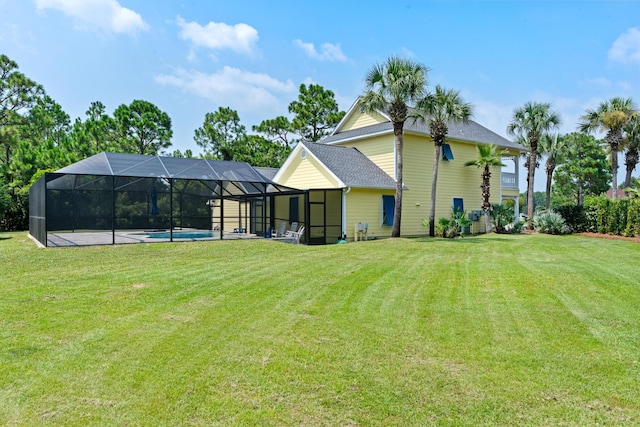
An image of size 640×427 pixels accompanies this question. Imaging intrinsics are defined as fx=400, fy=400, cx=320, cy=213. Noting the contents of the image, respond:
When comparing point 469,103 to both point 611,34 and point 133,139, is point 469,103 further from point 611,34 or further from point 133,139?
point 133,139

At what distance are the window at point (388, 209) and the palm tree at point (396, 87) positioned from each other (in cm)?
168

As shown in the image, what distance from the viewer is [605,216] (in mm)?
17219

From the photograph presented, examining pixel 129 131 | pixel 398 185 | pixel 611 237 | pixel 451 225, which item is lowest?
pixel 611 237

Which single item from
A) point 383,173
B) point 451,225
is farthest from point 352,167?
point 451,225

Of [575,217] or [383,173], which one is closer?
[383,173]

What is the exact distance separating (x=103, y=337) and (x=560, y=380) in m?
4.33

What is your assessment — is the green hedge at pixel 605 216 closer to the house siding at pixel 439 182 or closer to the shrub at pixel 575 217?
the shrub at pixel 575 217

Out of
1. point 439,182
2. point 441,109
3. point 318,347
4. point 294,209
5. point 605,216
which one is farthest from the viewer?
point 439,182

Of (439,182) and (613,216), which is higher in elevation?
(439,182)

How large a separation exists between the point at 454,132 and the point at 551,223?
20.2ft

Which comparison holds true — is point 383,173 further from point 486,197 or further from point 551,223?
point 551,223

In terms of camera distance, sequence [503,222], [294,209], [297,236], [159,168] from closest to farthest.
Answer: [159,168] → [297,236] → [294,209] → [503,222]

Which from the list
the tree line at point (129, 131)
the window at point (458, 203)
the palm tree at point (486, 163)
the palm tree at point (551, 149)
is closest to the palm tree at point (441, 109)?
the palm tree at point (486, 163)

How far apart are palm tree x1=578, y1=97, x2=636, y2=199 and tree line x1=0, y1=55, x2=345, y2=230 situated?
1621 cm
